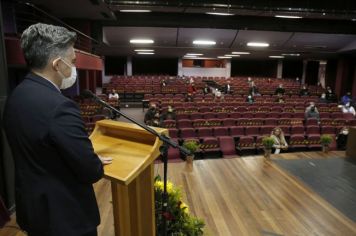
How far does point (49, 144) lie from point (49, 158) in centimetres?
7

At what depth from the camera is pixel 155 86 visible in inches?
606

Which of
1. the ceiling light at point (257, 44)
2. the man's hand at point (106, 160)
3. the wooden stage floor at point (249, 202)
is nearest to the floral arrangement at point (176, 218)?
the wooden stage floor at point (249, 202)

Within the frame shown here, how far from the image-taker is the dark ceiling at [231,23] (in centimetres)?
1056

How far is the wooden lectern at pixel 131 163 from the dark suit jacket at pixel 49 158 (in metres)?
0.28

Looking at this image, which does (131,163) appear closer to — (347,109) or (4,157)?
(4,157)

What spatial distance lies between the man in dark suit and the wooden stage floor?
5.43ft

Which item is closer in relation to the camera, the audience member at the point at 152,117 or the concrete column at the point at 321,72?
the audience member at the point at 152,117

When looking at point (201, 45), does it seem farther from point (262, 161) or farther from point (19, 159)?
point (19, 159)

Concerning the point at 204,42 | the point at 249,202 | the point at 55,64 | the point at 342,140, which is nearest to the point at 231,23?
the point at 204,42

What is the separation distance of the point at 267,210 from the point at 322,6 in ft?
40.8

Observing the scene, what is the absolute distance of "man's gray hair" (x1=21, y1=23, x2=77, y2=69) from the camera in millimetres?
1014

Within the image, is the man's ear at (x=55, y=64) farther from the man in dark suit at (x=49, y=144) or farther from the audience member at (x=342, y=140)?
the audience member at (x=342, y=140)

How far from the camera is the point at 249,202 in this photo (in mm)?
3240

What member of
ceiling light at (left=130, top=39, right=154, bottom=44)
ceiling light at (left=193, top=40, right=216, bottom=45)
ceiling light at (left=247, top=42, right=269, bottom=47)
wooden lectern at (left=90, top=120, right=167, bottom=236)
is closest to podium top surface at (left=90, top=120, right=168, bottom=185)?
wooden lectern at (left=90, top=120, right=167, bottom=236)
